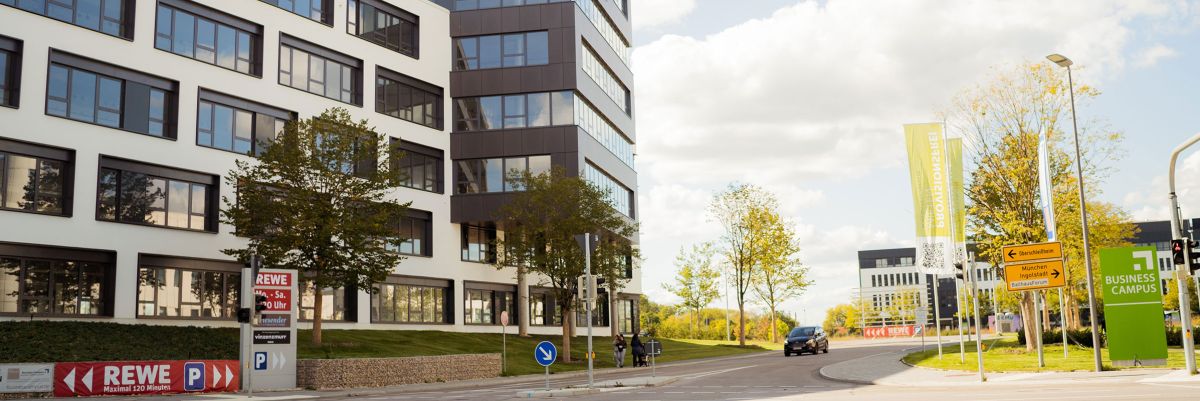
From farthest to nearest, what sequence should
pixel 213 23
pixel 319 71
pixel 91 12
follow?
1. pixel 319 71
2. pixel 213 23
3. pixel 91 12

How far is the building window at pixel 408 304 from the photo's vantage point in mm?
50591

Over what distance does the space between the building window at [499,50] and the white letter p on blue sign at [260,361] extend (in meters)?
30.2

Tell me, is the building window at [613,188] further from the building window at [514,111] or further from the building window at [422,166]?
the building window at [422,166]

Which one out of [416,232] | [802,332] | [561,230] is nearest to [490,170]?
[416,232]

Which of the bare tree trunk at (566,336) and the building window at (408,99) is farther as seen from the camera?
the building window at (408,99)

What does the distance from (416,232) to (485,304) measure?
7081mm

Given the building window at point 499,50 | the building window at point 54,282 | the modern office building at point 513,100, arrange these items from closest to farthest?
the building window at point 54,282
the modern office building at point 513,100
the building window at point 499,50

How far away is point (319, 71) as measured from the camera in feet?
162

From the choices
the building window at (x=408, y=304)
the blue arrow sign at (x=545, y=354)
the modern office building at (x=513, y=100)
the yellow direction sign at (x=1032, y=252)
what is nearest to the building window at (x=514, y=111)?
the modern office building at (x=513, y=100)

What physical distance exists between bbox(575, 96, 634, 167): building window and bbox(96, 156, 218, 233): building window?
72.1 feet

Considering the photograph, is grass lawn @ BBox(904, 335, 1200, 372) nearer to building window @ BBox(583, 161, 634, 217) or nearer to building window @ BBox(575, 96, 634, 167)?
building window @ BBox(583, 161, 634, 217)

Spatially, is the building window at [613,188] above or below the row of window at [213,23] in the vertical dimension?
below

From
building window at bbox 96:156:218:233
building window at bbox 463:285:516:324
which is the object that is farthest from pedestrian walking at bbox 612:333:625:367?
building window at bbox 96:156:218:233

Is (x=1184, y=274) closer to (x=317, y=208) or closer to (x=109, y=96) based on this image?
(x=317, y=208)
